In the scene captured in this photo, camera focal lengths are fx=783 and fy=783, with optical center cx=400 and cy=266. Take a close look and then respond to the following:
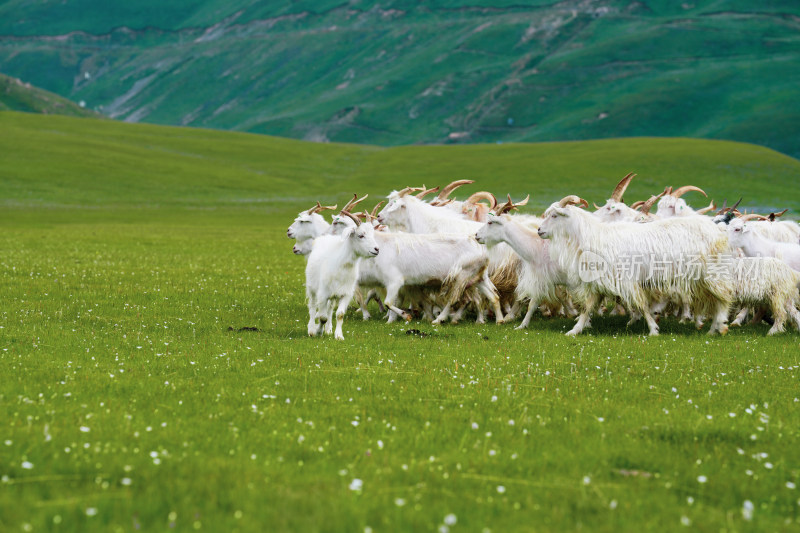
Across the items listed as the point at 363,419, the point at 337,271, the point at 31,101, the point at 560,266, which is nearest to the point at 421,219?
the point at 560,266

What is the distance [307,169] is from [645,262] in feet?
251

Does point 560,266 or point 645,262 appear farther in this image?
point 560,266

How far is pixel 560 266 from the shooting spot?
47.2 ft

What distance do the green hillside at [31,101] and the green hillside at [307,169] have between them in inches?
2342

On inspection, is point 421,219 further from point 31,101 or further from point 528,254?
point 31,101

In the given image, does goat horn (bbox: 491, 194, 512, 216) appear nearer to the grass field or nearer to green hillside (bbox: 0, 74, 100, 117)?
the grass field

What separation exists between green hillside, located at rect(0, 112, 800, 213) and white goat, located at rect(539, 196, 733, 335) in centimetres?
4742

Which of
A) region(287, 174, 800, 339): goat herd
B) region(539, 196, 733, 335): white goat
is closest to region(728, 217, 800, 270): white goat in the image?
region(287, 174, 800, 339): goat herd

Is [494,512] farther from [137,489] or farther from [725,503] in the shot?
[137,489]

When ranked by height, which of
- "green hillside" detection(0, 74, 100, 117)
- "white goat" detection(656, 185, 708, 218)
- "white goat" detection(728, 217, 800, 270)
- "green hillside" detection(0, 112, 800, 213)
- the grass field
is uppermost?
"green hillside" detection(0, 74, 100, 117)

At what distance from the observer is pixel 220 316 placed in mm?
14773

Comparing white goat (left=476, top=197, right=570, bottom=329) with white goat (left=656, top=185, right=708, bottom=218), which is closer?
white goat (left=476, top=197, right=570, bottom=329)

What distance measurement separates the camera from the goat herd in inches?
528

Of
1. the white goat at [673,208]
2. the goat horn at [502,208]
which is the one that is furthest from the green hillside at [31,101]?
the goat horn at [502,208]
